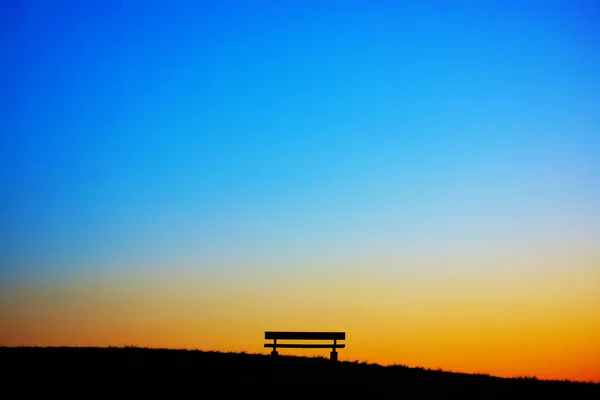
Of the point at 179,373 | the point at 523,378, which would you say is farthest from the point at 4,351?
the point at 523,378

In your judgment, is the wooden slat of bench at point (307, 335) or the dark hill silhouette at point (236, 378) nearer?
the dark hill silhouette at point (236, 378)

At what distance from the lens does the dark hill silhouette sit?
14.5 meters

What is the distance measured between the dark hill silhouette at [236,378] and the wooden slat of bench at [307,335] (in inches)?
30.9

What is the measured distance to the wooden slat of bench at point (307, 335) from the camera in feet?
66.7

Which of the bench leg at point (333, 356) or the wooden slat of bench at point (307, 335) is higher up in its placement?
the wooden slat of bench at point (307, 335)

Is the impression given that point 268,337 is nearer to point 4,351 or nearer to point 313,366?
point 313,366

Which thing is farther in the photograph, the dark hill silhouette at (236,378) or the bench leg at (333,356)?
the bench leg at (333,356)

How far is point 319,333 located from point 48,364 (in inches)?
324

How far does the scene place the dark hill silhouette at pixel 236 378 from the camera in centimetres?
1450

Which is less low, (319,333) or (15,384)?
(319,333)

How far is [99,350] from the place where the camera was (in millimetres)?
20047

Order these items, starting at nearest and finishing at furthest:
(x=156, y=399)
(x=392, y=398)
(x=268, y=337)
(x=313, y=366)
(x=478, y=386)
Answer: (x=156, y=399)
(x=392, y=398)
(x=478, y=386)
(x=313, y=366)
(x=268, y=337)

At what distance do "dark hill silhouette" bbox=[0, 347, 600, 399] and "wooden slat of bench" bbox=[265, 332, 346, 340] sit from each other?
785mm

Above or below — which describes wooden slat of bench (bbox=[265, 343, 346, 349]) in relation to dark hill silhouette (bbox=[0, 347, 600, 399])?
above
